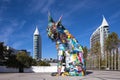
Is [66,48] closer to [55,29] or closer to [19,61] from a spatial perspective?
[55,29]

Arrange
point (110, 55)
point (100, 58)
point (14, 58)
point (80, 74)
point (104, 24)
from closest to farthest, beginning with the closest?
point (80, 74) → point (110, 55) → point (14, 58) → point (100, 58) → point (104, 24)

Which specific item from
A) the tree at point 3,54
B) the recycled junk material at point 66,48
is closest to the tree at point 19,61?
the tree at point 3,54

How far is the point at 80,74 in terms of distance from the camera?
95.5 feet

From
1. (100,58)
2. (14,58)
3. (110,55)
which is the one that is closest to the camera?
(110,55)

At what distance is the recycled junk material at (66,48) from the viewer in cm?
2950

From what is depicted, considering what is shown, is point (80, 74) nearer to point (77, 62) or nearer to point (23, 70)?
point (77, 62)

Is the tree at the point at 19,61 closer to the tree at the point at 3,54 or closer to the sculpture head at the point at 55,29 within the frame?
the tree at the point at 3,54

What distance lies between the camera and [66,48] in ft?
99.0

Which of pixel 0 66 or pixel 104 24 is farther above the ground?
pixel 104 24

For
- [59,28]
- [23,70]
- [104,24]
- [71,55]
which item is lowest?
[23,70]

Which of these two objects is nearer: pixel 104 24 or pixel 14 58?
pixel 14 58

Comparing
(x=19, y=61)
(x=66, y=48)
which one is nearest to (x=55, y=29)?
(x=66, y=48)

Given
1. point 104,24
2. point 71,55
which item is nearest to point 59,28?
point 71,55

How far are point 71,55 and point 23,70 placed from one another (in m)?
35.4
